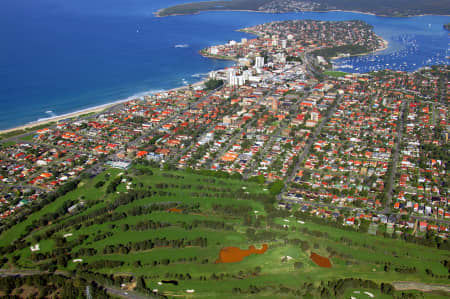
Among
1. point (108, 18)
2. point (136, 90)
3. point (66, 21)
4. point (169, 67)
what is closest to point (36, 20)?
point (66, 21)

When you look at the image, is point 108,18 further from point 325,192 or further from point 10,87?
point 325,192

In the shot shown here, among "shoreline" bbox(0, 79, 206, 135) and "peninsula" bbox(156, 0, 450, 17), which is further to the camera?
"peninsula" bbox(156, 0, 450, 17)

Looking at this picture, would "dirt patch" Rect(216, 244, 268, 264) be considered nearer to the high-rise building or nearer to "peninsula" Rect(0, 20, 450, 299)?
"peninsula" Rect(0, 20, 450, 299)

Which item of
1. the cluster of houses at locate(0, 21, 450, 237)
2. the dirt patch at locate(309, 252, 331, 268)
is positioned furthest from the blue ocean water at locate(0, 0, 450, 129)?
the dirt patch at locate(309, 252, 331, 268)

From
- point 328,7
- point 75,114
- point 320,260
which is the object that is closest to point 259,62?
point 75,114

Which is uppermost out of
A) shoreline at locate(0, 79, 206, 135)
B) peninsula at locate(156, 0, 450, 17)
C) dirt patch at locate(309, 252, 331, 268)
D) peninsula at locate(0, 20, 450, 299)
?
peninsula at locate(156, 0, 450, 17)

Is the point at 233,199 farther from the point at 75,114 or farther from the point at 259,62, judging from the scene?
the point at 259,62

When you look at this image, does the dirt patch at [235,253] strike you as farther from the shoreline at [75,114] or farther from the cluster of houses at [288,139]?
the shoreline at [75,114]

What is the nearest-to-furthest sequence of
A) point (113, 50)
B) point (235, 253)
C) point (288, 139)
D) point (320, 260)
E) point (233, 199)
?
point (320, 260), point (235, 253), point (233, 199), point (288, 139), point (113, 50)
